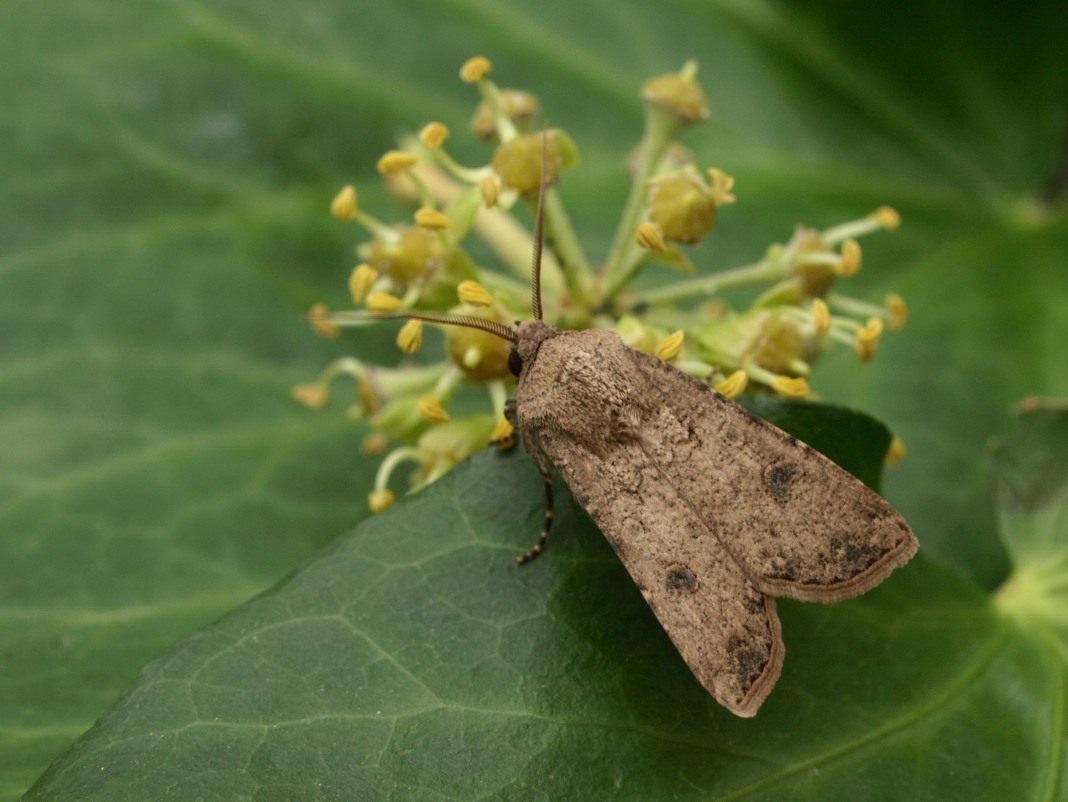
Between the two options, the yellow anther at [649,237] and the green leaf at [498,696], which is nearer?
the green leaf at [498,696]

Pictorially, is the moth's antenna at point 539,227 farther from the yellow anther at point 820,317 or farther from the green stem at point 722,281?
the yellow anther at point 820,317

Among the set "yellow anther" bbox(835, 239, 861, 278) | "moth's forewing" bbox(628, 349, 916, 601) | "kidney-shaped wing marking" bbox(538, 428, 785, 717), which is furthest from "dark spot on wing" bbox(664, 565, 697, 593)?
"yellow anther" bbox(835, 239, 861, 278)

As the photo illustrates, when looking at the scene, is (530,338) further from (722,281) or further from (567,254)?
(722,281)

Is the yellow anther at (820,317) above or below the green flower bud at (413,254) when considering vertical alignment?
above

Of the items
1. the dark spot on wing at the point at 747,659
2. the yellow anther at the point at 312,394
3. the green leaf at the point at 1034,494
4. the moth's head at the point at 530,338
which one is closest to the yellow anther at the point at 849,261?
the green leaf at the point at 1034,494

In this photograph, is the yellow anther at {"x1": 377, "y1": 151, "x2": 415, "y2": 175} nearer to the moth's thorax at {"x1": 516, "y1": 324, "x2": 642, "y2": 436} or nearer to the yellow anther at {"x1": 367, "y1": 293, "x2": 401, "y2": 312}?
the yellow anther at {"x1": 367, "y1": 293, "x2": 401, "y2": 312}

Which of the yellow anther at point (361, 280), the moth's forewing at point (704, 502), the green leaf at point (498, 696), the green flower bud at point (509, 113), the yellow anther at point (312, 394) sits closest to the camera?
the green leaf at point (498, 696)
